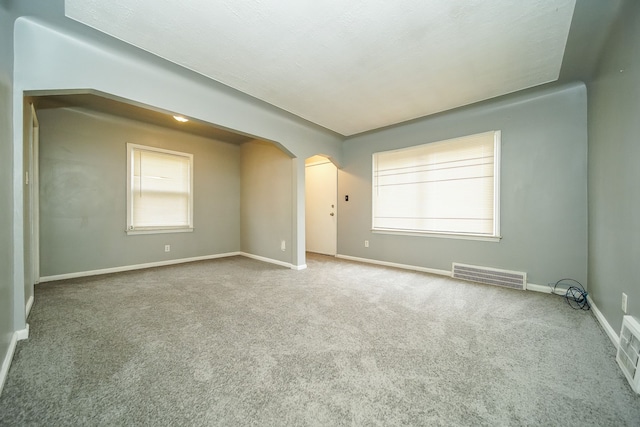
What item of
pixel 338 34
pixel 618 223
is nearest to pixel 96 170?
pixel 338 34

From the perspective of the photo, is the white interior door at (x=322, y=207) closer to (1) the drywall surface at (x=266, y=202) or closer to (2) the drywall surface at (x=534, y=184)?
(1) the drywall surface at (x=266, y=202)

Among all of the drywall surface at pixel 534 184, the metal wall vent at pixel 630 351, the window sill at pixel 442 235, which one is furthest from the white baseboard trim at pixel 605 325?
the window sill at pixel 442 235

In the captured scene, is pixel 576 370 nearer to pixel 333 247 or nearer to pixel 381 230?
pixel 381 230

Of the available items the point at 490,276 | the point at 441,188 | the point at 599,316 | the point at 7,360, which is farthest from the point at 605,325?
the point at 7,360

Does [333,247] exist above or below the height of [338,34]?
below

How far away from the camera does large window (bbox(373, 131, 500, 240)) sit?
329cm

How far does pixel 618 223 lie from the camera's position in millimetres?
1763

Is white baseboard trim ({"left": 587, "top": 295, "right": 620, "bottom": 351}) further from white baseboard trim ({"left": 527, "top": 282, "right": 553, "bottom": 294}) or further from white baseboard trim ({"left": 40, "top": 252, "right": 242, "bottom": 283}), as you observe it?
white baseboard trim ({"left": 40, "top": 252, "right": 242, "bottom": 283})

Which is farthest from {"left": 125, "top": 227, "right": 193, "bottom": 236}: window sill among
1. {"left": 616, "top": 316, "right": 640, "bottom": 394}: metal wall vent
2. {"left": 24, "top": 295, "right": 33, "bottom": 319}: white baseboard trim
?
{"left": 616, "top": 316, "right": 640, "bottom": 394}: metal wall vent

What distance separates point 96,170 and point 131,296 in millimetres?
2193

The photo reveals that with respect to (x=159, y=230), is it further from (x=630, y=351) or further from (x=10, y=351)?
(x=630, y=351)

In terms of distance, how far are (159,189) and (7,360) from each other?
3.20 m

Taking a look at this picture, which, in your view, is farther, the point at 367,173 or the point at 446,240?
the point at 367,173

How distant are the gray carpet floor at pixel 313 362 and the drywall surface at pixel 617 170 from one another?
0.43m
